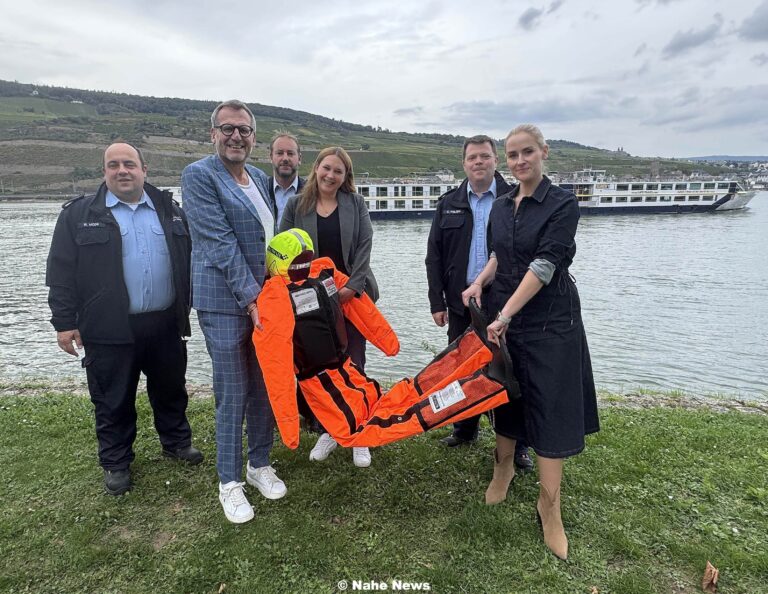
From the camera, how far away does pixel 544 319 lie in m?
3.04

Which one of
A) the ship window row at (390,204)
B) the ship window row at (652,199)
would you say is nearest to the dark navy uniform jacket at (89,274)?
the ship window row at (390,204)

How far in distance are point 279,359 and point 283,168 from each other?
2.80 meters

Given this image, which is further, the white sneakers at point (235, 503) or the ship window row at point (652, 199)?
the ship window row at point (652, 199)

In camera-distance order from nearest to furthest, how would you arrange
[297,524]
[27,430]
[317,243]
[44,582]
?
[44,582], [297,524], [317,243], [27,430]

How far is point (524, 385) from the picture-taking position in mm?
3164

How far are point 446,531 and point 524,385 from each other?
119 centimetres

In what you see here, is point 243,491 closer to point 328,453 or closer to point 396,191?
point 328,453

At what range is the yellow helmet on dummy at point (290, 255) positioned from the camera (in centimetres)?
323

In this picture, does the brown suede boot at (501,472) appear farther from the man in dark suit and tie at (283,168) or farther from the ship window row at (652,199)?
the ship window row at (652,199)

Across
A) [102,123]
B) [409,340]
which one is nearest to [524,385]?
[409,340]

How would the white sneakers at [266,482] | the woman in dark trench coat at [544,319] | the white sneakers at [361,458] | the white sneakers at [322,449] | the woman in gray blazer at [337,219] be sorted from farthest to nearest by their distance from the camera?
the white sneakers at [322,449]
the white sneakers at [361,458]
the woman in gray blazer at [337,219]
the white sneakers at [266,482]
the woman in dark trench coat at [544,319]

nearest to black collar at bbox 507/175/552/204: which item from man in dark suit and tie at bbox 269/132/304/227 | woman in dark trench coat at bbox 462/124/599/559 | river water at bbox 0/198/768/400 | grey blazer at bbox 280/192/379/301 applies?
woman in dark trench coat at bbox 462/124/599/559

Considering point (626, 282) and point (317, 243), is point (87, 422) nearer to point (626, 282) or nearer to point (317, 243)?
point (317, 243)

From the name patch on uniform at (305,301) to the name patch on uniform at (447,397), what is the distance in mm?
1027
